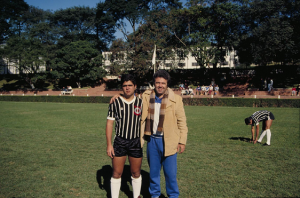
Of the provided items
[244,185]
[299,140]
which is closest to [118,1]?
[299,140]

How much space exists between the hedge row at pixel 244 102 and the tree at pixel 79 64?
21.3m

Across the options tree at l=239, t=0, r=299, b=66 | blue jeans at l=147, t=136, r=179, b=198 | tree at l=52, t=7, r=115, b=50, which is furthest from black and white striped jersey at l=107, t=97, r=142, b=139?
tree at l=52, t=7, r=115, b=50

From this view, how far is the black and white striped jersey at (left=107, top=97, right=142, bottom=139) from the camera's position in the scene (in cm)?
321

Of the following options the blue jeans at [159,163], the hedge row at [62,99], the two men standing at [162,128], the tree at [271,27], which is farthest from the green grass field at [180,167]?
the hedge row at [62,99]

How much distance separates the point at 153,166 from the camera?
327 centimetres

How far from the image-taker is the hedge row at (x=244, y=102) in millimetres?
19633

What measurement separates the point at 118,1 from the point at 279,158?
39.3 meters

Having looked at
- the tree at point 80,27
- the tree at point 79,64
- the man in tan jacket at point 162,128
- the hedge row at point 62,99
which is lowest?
the hedge row at point 62,99

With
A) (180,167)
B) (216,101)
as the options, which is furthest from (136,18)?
(180,167)

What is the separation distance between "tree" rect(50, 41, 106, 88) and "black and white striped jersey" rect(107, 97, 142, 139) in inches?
1473

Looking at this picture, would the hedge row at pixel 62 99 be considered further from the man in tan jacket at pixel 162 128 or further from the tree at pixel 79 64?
the man in tan jacket at pixel 162 128

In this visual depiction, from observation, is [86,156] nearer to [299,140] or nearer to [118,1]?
[299,140]

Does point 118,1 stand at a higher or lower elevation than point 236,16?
higher

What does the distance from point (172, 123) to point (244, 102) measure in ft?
65.3
